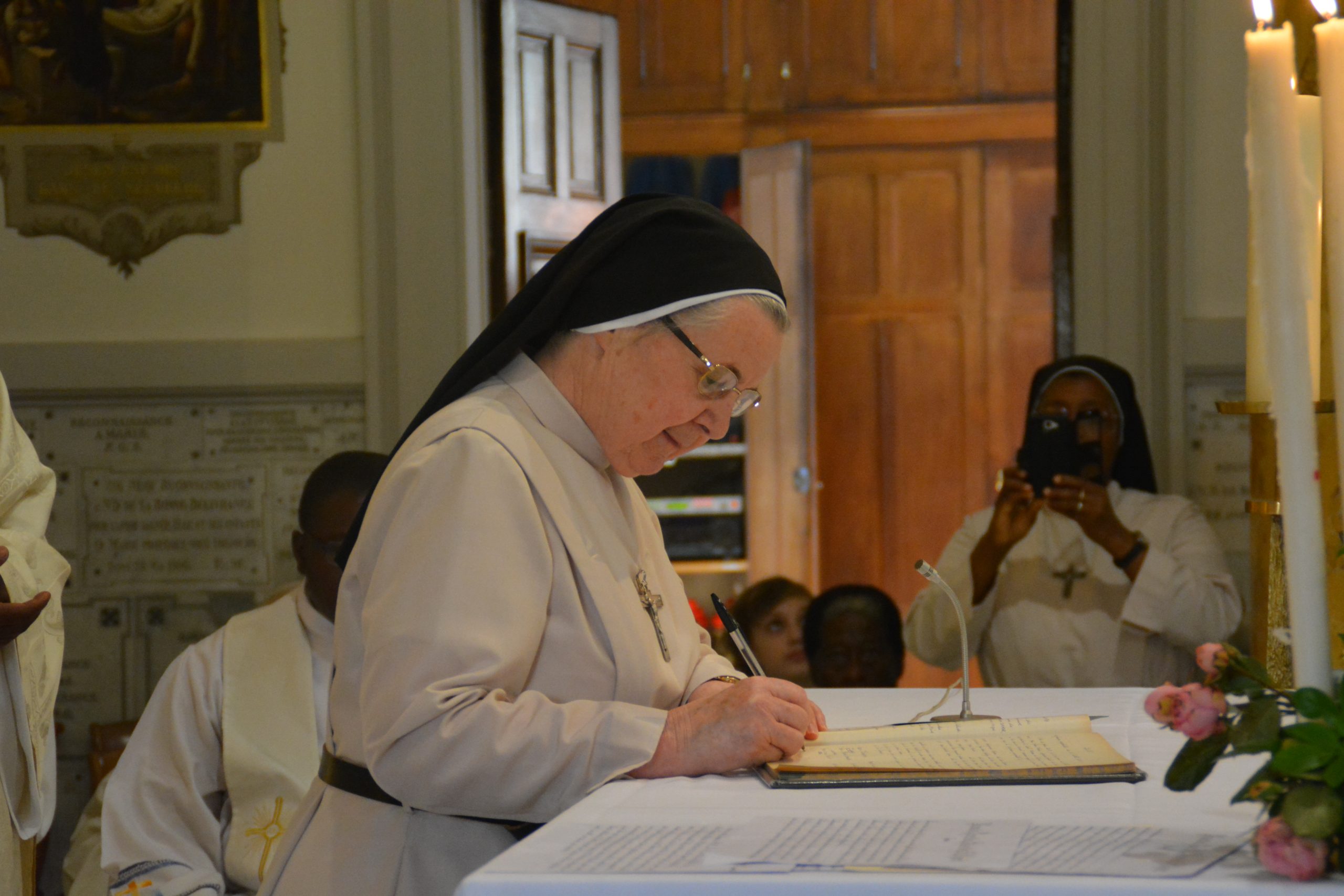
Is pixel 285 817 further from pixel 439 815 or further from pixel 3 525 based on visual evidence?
pixel 439 815

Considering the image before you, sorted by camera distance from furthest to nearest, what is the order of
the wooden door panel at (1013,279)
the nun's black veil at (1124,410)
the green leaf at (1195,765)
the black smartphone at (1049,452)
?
the wooden door panel at (1013,279)
the nun's black veil at (1124,410)
the black smartphone at (1049,452)
the green leaf at (1195,765)

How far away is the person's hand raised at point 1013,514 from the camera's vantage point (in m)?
3.94

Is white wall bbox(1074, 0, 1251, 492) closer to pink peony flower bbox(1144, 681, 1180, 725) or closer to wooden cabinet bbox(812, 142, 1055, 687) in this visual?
wooden cabinet bbox(812, 142, 1055, 687)

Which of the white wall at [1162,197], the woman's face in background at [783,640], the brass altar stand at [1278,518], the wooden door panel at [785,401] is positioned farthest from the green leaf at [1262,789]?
the wooden door panel at [785,401]

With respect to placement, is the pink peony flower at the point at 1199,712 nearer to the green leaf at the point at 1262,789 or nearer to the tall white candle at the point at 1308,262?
the green leaf at the point at 1262,789

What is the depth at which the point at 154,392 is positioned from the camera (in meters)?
4.84

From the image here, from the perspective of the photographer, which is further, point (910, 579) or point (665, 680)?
point (910, 579)

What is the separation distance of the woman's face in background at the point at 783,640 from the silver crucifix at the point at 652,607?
2837mm

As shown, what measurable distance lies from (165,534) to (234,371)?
644mm

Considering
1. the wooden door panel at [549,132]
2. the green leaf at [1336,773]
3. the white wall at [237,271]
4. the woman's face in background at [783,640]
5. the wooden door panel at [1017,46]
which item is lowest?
the woman's face in background at [783,640]

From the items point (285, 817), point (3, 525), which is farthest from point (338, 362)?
point (285, 817)

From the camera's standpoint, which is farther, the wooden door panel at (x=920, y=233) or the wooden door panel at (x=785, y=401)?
the wooden door panel at (x=920, y=233)

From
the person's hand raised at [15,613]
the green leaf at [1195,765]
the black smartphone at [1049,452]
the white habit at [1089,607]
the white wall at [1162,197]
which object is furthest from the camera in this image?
the white wall at [1162,197]

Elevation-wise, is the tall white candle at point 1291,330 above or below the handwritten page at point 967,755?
above
